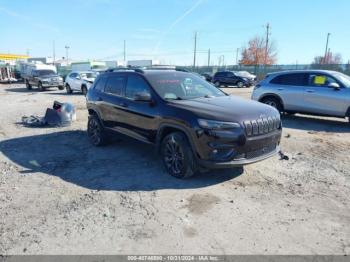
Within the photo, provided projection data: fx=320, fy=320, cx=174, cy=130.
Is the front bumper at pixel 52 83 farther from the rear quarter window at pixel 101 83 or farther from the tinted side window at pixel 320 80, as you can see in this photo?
the tinted side window at pixel 320 80

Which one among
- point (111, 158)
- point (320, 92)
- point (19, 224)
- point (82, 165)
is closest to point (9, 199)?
point (19, 224)

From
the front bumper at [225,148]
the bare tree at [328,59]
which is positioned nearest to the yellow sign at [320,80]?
the front bumper at [225,148]

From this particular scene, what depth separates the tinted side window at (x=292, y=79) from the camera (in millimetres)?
10641

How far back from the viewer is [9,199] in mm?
4609

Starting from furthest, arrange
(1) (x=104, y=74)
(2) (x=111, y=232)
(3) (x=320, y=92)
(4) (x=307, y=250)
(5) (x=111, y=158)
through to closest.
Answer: (3) (x=320, y=92) → (1) (x=104, y=74) → (5) (x=111, y=158) → (2) (x=111, y=232) → (4) (x=307, y=250)

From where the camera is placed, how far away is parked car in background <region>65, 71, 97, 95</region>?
2177 centimetres

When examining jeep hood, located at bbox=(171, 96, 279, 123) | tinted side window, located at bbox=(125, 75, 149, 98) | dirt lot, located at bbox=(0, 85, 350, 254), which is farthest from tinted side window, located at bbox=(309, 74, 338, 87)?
tinted side window, located at bbox=(125, 75, 149, 98)

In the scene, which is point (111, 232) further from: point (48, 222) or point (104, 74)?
point (104, 74)

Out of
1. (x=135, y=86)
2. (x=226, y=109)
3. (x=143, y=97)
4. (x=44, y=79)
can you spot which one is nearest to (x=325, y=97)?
(x=226, y=109)

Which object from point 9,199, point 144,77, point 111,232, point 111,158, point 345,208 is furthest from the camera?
point 111,158

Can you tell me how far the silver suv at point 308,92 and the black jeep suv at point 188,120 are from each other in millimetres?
5315

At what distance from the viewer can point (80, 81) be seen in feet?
72.3

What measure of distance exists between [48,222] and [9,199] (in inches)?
42.6

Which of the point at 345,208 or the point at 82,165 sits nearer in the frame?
the point at 345,208
